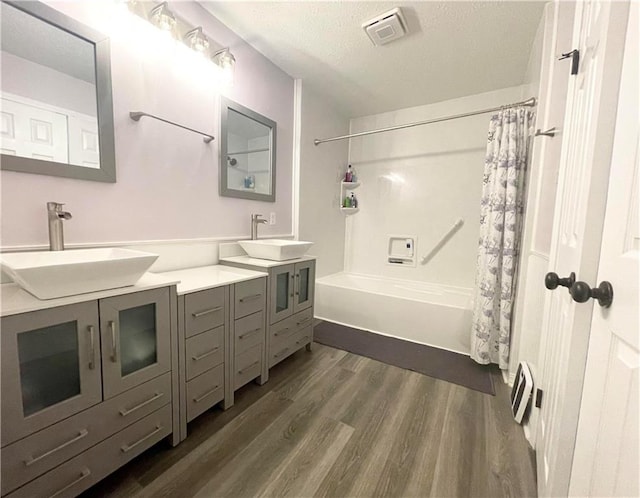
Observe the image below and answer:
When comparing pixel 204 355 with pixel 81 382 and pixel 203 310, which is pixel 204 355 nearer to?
pixel 203 310

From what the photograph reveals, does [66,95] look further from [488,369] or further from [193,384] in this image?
[488,369]

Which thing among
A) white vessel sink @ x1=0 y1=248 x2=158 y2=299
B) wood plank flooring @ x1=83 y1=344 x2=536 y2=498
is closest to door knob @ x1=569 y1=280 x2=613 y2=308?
wood plank flooring @ x1=83 y1=344 x2=536 y2=498

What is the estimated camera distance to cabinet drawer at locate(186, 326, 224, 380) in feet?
4.30

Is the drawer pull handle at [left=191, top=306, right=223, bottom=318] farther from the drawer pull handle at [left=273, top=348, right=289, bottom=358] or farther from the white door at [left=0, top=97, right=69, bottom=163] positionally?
the white door at [left=0, top=97, right=69, bottom=163]

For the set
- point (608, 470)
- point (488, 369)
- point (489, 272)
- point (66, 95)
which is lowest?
point (488, 369)

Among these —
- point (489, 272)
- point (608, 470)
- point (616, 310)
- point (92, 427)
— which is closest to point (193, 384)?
point (92, 427)

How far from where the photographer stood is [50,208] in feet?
3.74

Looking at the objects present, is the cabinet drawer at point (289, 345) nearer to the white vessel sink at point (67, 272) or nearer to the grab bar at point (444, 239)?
the white vessel sink at point (67, 272)

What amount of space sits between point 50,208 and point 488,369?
9.30ft

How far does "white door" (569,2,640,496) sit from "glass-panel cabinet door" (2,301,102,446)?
1457mm

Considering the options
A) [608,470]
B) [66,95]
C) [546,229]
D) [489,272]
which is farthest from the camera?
[489,272]

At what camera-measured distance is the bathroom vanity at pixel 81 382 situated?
0.81 meters

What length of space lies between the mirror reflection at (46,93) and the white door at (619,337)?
6.24 feet

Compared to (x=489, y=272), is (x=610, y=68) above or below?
above
